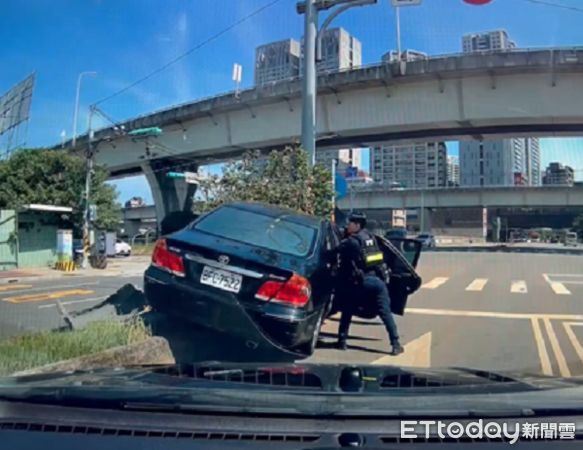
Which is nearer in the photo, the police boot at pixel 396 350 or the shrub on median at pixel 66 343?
the shrub on median at pixel 66 343

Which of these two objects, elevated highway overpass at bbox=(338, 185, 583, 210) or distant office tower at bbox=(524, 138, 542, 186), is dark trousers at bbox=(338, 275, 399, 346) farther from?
elevated highway overpass at bbox=(338, 185, 583, 210)

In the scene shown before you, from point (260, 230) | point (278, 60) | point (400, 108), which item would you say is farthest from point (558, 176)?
point (260, 230)

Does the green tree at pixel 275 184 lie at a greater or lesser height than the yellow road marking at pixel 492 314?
greater

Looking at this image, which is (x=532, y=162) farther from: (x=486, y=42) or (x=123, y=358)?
(x=123, y=358)

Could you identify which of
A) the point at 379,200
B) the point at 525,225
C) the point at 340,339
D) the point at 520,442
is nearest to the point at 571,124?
the point at 340,339

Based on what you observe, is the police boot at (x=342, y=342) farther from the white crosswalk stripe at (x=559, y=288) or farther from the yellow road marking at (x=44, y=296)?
the white crosswalk stripe at (x=559, y=288)

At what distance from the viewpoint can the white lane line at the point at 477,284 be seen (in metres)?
16.2

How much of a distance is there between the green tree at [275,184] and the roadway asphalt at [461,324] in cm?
245

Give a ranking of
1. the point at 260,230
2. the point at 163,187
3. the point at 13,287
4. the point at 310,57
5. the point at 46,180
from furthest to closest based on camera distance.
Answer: the point at 163,187
the point at 46,180
the point at 13,287
the point at 310,57
the point at 260,230

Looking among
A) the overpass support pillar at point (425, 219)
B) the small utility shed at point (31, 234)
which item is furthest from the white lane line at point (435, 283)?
the overpass support pillar at point (425, 219)

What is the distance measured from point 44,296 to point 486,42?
53.2 feet

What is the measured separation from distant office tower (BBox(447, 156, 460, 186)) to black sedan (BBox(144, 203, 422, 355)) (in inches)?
1699

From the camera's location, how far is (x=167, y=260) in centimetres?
593

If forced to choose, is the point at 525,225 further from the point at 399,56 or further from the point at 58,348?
the point at 58,348
